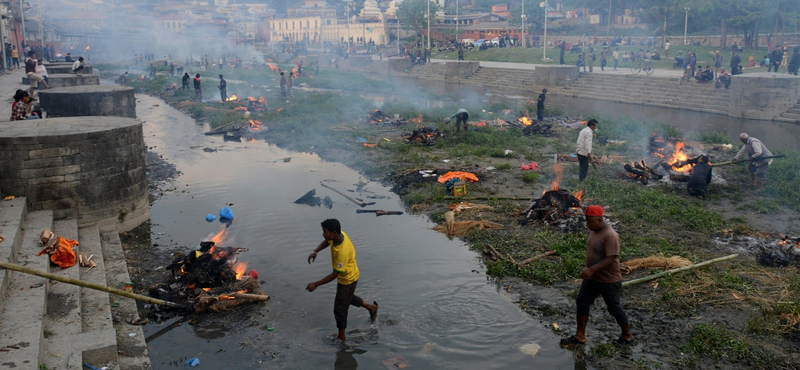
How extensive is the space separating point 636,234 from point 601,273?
Answer: 4.12m

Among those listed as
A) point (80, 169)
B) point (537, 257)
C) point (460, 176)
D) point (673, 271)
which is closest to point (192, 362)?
point (537, 257)

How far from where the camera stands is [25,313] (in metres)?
5.89

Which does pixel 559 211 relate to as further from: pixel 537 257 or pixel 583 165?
pixel 583 165

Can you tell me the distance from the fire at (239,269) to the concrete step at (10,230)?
2.64 metres

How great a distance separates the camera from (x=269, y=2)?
146875 millimetres

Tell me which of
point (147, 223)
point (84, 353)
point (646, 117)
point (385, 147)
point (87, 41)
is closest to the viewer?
point (84, 353)

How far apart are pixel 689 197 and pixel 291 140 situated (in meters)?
12.6

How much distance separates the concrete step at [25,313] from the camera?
5109 mm

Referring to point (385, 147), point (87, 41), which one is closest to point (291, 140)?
point (385, 147)

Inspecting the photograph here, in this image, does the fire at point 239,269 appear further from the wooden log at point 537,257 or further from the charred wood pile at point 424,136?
the charred wood pile at point 424,136

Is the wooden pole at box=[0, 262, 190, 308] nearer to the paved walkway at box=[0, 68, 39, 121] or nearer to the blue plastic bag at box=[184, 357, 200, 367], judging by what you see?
the blue plastic bag at box=[184, 357, 200, 367]

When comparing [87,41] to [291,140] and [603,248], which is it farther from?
[603,248]

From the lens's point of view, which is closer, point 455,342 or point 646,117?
point 455,342

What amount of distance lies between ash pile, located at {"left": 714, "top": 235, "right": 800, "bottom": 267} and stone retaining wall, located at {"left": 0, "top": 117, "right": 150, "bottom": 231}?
9.85 metres
